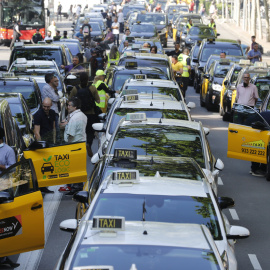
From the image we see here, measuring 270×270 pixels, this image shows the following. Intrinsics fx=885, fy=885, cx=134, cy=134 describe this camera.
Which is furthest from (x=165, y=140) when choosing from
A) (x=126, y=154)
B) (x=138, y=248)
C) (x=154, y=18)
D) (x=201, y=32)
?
(x=154, y=18)

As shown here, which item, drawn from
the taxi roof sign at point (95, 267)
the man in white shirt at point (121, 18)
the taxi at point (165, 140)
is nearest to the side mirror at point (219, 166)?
the taxi at point (165, 140)

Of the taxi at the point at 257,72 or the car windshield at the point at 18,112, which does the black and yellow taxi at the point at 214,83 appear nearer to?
the taxi at the point at 257,72

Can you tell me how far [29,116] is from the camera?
1641cm

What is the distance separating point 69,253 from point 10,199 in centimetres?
284

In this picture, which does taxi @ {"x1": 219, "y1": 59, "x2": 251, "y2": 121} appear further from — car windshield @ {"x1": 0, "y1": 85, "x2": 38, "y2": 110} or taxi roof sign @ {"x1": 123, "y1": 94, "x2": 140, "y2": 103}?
taxi roof sign @ {"x1": 123, "y1": 94, "x2": 140, "y2": 103}

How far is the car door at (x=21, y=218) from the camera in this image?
9211 mm

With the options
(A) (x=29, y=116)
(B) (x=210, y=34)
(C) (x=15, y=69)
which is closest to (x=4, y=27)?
(B) (x=210, y=34)

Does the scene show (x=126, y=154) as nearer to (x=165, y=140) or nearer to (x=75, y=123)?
(x=165, y=140)

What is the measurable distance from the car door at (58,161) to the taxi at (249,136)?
15.6 ft

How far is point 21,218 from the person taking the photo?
9289 millimetres

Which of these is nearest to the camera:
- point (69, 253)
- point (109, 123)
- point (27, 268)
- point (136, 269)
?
point (136, 269)

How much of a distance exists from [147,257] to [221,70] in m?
22.5

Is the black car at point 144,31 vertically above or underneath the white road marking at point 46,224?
above

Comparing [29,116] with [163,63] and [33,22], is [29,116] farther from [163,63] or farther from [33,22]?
[33,22]
